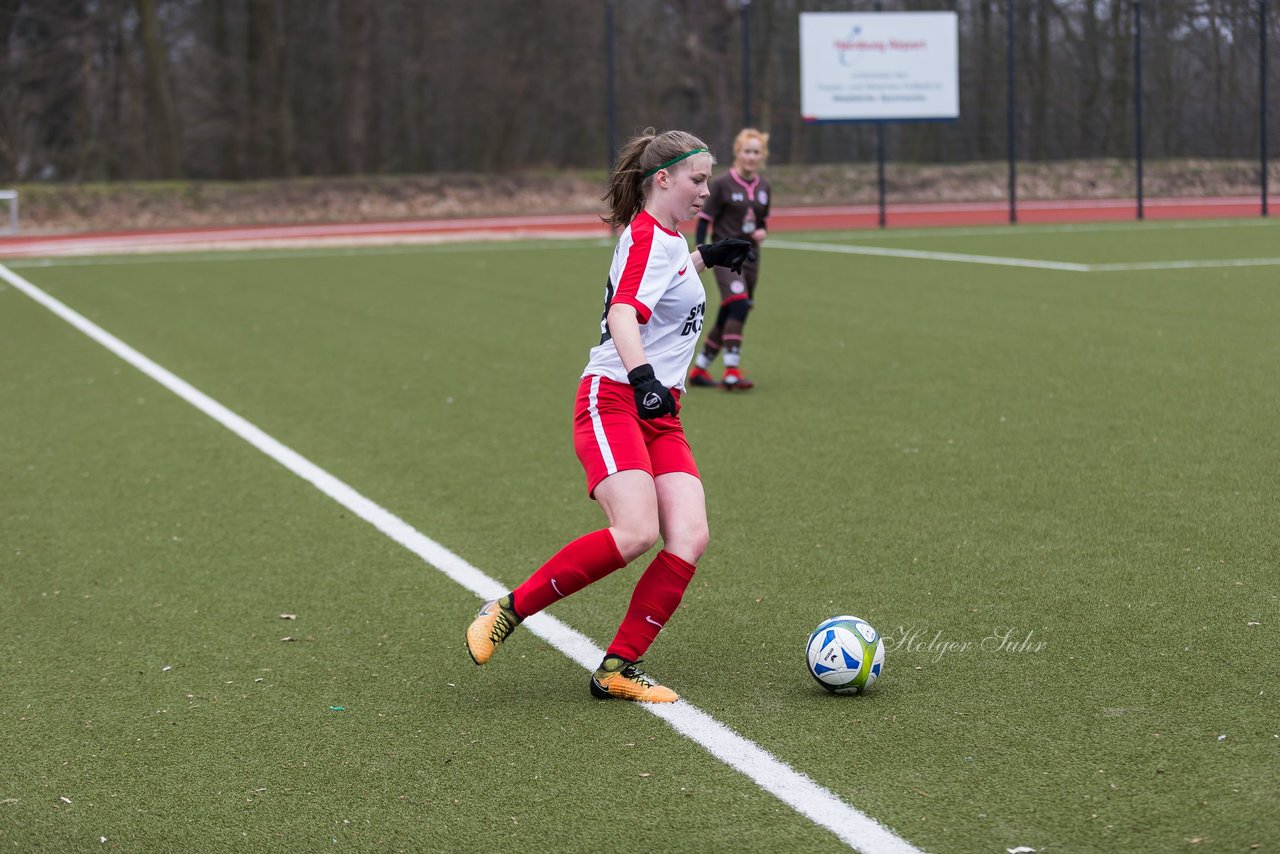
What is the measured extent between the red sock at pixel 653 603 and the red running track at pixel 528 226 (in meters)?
25.1

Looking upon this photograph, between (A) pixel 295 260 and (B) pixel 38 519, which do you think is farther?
(A) pixel 295 260

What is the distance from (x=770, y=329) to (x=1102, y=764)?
34.8 feet

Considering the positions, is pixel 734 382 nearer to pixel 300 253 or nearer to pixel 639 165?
pixel 639 165

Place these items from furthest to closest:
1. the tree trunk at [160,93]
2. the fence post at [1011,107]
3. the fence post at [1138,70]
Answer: the tree trunk at [160,93] → the fence post at [1138,70] → the fence post at [1011,107]

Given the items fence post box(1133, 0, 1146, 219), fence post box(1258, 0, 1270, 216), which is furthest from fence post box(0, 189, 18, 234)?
fence post box(1258, 0, 1270, 216)

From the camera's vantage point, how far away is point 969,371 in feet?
36.7

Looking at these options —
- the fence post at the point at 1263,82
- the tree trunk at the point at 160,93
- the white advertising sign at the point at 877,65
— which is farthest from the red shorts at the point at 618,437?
the tree trunk at the point at 160,93

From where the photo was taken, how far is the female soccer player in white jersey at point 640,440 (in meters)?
4.57

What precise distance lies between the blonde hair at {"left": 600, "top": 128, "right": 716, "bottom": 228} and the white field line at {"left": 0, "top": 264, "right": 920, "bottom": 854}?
149 centimetres

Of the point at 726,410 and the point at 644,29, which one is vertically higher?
the point at 644,29

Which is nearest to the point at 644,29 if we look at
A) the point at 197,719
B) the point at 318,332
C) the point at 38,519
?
the point at 318,332

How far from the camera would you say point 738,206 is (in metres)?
11.1

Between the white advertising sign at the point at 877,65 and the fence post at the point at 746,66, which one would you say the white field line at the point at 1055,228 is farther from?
the fence post at the point at 746,66

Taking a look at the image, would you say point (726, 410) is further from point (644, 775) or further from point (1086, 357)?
point (644, 775)
